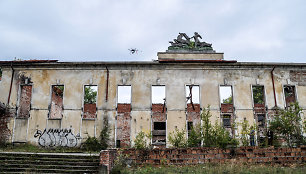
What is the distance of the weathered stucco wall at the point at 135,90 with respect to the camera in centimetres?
1831

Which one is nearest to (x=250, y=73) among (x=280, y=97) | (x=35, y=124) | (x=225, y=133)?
(x=280, y=97)

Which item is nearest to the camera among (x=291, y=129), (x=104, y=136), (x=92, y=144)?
(x=291, y=129)

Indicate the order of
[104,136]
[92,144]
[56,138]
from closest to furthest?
[92,144], [104,136], [56,138]

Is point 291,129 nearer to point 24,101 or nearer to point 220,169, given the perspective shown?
point 220,169

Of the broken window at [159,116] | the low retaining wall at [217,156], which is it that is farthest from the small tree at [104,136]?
the low retaining wall at [217,156]

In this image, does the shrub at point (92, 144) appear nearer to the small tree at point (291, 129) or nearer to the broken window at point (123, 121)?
the broken window at point (123, 121)

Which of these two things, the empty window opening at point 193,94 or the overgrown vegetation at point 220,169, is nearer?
the overgrown vegetation at point 220,169

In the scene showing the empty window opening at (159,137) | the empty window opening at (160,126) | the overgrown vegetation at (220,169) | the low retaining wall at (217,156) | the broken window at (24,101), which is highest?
the broken window at (24,101)

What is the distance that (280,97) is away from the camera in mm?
18984

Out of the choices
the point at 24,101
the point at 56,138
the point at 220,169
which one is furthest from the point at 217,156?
the point at 24,101

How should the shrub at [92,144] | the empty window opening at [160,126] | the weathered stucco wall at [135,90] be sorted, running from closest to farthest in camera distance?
1. the shrub at [92,144]
2. the weathered stucco wall at [135,90]
3. the empty window opening at [160,126]

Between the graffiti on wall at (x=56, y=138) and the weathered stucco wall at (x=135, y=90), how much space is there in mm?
242

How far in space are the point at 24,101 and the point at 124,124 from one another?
25.0ft

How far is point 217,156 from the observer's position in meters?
11.1
